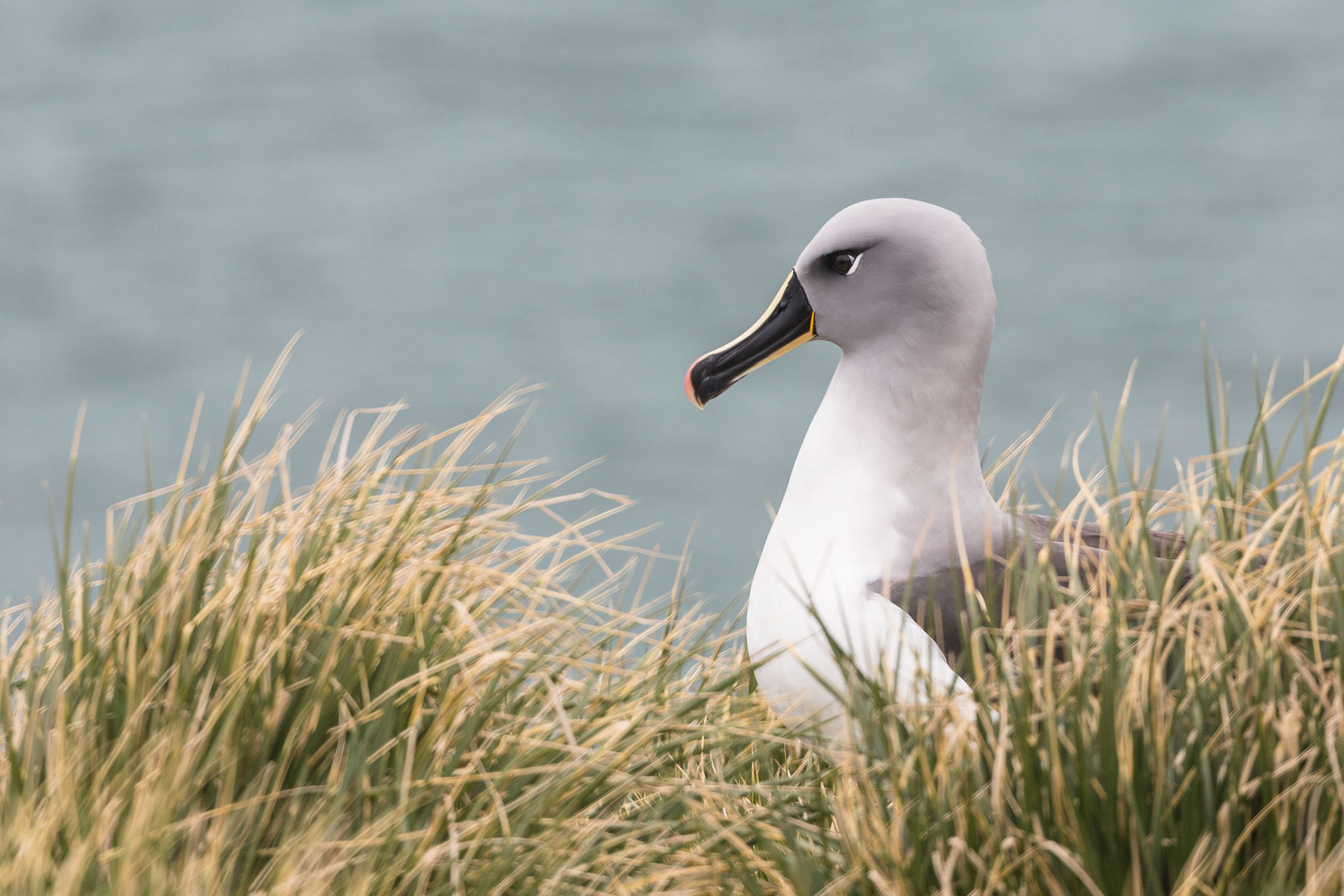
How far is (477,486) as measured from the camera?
322 cm

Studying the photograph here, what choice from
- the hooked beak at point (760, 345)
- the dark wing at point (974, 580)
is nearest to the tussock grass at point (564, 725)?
the dark wing at point (974, 580)

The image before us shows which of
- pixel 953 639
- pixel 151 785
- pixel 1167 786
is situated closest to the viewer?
pixel 1167 786

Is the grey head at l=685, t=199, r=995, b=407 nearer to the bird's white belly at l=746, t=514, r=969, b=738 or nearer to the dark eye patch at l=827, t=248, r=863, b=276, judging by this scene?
the dark eye patch at l=827, t=248, r=863, b=276

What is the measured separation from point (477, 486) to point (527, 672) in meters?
0.53

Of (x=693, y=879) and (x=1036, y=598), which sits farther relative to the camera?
(x=1036, y=598)

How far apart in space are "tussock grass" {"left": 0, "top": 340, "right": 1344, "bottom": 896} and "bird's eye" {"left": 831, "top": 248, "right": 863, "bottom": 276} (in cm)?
74

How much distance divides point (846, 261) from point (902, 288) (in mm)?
171

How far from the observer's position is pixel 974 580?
10.2 feet

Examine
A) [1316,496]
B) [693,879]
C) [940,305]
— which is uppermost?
[940,305]

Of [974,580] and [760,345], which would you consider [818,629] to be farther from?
[760,345]

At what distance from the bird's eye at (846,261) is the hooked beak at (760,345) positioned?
0.35ft

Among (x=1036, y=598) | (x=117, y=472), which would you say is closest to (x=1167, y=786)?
(x=1036, y=598)

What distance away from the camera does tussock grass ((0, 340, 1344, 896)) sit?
229 cm

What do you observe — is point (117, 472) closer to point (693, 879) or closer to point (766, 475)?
point (766, 475)
